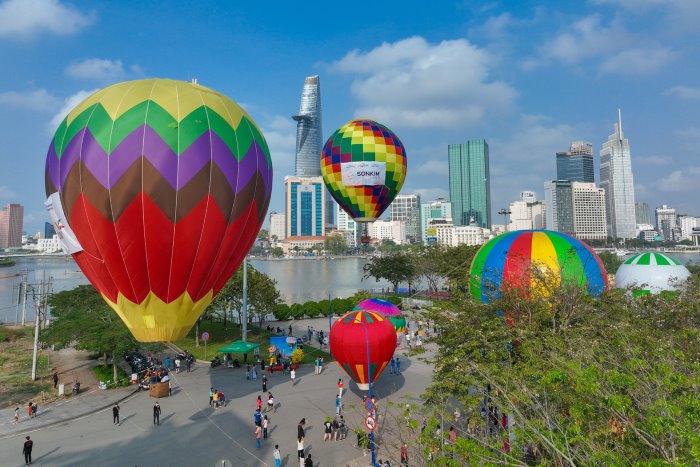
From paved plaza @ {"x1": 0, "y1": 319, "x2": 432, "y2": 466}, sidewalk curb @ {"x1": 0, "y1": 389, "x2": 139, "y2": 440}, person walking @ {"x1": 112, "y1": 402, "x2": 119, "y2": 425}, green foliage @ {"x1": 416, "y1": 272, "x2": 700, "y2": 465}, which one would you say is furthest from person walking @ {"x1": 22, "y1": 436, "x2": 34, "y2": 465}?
green foliage @ {"x1": 416, "y1": 272, "x2": 700, "y2": 465}

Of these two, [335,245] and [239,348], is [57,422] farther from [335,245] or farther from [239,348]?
[335,245]

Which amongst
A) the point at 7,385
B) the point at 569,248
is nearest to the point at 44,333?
the point at 7,385

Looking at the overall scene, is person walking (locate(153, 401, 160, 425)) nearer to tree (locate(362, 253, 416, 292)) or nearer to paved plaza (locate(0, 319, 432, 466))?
paved plaza (locate(0, 319, 432, 466))

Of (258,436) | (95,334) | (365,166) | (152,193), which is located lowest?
(258,436)

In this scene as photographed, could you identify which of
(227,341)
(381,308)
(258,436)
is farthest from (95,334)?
(381,308)

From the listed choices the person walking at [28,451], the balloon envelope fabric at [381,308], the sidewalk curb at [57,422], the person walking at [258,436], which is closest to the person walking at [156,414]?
the sidewalk curb at [57,422]

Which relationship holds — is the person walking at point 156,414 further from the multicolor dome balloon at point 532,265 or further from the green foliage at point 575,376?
the multicolor dome balloon at point 532,265

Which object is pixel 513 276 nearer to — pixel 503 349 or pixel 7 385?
pixel 503 349

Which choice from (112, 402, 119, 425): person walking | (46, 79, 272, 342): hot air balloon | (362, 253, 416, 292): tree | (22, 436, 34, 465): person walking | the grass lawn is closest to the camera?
(46, 79, 272, 342): hot air balloon
